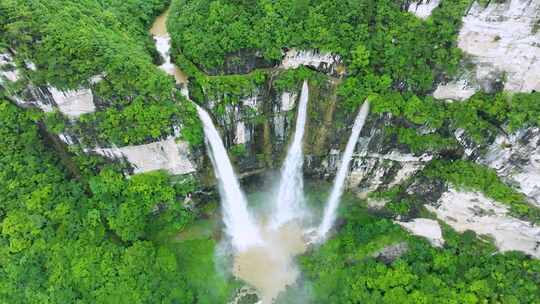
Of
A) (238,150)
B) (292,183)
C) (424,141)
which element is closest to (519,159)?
(424,141)

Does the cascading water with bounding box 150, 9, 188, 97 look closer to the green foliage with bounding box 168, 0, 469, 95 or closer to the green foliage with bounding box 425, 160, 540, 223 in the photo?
the green foliage with bounding box 168, 0, 469, 95

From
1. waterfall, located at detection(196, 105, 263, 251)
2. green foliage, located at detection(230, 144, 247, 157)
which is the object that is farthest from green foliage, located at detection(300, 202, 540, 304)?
green foliage, located at detection(230, 144, 247, 157)

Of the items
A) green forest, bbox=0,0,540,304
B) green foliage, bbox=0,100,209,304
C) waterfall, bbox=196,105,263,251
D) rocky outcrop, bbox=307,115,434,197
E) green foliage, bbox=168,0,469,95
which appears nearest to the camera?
green forest, bbox=0,0,540,304

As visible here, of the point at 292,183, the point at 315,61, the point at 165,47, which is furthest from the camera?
A: the point at 292,183

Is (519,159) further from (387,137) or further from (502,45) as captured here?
(387,137)

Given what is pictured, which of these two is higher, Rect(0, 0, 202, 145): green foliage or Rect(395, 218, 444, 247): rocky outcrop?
Rect(0, 0, 202, 145): green foliage

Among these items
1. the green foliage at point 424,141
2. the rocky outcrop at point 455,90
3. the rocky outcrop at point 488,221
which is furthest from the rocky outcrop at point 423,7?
the rocky outcrop at point 488,221

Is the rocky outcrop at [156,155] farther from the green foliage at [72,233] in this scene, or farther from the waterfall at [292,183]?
the waterfall at [292,183]
